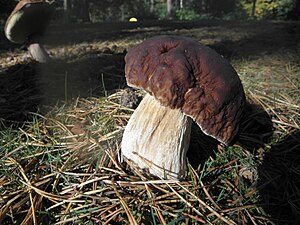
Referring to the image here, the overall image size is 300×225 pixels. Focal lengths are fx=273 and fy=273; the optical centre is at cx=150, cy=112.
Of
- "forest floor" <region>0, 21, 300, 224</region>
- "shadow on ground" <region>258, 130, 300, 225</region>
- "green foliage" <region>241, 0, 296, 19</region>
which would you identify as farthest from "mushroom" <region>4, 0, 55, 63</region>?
"green foliage" <region>241, 0, 296, 19</region>

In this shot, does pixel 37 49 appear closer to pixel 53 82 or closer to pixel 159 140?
pixel 53 82

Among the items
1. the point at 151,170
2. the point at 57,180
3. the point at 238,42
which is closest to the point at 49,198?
the point at 57,180

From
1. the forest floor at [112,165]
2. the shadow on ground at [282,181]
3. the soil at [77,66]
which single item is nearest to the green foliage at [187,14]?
the soil at [77,66]

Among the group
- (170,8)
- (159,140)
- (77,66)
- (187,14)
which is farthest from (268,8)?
(159,140)

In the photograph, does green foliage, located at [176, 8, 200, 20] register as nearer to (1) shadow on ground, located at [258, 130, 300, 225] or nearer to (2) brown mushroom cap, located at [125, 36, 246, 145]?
(1) shadow on ground, located at [258, 130, 300, 225]

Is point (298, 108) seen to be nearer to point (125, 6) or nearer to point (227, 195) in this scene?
point (227, 195)
